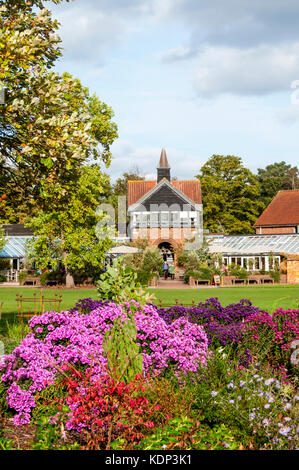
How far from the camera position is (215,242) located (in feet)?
153

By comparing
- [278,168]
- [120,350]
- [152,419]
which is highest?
[278,168]

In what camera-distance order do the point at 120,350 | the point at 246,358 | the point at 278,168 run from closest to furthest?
the point at 120,350 → the point at 246,358 → the point at 278,168

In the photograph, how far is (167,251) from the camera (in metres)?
52.1

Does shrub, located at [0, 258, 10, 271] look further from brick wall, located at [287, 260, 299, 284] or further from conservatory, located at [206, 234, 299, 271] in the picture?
brick wall, located at [287, 260, 299, 284]

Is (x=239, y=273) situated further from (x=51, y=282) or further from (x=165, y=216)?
(x=165, y=216)

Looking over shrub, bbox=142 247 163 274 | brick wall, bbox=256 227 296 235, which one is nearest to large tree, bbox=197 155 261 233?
brick wall, bbox=256 227 296 235

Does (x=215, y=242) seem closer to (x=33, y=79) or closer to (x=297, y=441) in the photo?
(x=33, y=79)

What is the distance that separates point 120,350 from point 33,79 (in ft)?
17.3

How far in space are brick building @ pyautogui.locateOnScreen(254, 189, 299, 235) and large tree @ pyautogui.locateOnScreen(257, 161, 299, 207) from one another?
45.2 feet

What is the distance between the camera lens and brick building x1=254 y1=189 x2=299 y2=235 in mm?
58219

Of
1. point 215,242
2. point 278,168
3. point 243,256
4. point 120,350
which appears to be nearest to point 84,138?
point 120,350

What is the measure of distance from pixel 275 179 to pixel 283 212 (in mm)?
22971

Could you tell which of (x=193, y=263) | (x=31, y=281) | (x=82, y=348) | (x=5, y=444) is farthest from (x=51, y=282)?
(x=5, y=444)

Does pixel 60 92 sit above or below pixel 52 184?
above
